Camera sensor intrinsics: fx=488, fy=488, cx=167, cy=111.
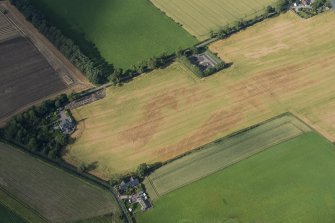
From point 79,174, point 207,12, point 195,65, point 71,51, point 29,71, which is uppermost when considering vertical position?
point 207,12

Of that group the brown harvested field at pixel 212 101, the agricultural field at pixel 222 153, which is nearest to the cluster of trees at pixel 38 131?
the brown harvested field at pixel 212 101

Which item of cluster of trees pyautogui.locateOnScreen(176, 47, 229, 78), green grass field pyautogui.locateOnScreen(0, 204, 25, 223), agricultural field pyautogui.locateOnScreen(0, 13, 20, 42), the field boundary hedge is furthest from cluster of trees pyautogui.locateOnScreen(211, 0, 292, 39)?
green grass field pyautogui.locateOnScreen(0, 204, 25, 223)

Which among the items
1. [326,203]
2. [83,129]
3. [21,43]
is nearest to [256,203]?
[326,203]

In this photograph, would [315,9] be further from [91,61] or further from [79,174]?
[79,174]

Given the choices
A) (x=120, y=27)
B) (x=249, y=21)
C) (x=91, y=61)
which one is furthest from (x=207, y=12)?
(x=91, y=61)

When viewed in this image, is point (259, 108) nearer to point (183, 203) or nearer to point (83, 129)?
point (183, 203)
